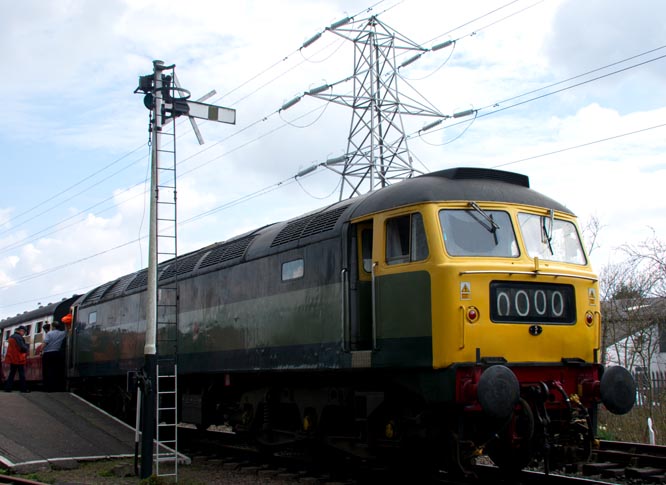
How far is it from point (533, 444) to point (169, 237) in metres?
5.90

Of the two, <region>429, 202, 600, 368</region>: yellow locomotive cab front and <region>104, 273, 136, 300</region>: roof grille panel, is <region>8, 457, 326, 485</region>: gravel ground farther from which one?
<region>104, 273, 136, 300</region>: roof grille panel

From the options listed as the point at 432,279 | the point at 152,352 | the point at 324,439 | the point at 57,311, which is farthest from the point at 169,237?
the point at 57,311

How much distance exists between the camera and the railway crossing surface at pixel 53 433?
38.8ft

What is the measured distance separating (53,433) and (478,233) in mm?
8744

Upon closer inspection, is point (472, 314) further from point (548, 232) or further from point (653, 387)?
point (653, 387)

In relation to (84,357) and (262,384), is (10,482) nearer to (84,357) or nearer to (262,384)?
(262,384)

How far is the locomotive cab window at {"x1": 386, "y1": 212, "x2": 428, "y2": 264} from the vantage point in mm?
8812

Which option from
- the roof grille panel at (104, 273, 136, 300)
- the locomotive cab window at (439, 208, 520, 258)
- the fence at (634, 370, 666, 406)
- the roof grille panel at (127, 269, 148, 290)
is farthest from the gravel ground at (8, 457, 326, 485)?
the fence at (634, 370, 666, 406)

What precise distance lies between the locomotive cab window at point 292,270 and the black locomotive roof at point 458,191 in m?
1.43

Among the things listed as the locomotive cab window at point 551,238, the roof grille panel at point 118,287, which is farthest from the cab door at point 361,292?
the roof grille panel at point 118,287

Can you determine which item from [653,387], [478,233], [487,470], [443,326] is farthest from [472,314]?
[653,387]

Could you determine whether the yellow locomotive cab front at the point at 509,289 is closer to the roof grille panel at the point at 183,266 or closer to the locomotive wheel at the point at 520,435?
the locomotive wheel at the point at 520,435

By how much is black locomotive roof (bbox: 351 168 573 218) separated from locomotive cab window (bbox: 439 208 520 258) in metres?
0.20

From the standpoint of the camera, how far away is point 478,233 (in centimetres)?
894
